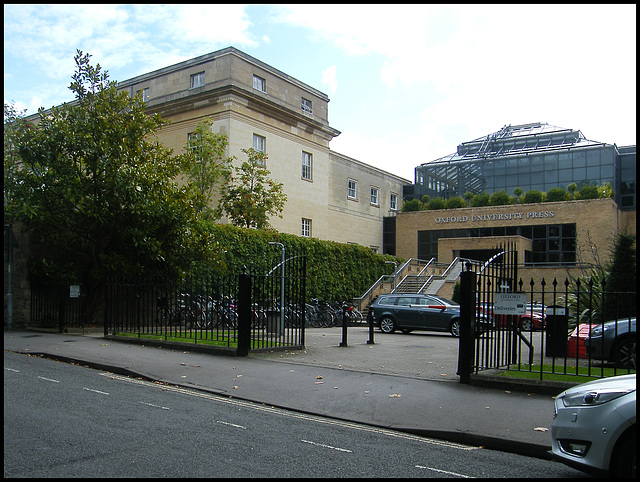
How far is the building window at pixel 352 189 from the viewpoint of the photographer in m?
48.0

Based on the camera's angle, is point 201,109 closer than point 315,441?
No

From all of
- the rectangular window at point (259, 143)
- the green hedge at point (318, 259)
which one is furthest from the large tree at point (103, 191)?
the rectangular window at point (259, 143)

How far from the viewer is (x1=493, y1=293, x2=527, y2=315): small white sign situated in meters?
10.2

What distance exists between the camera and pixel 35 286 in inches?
790

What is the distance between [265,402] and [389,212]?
1776 inches

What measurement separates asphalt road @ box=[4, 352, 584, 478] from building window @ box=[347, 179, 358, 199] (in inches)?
1562

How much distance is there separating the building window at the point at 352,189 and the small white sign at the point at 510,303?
37770 millimetres

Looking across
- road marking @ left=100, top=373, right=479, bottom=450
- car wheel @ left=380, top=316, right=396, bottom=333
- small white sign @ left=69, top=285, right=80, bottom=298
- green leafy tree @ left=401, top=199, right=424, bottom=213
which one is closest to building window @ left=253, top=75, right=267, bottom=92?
green leafy tree @ left=401, top=199, right=424, bottom=213

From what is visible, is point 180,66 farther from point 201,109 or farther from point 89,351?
point 89,351

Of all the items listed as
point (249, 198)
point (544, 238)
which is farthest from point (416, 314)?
point (544, 238)

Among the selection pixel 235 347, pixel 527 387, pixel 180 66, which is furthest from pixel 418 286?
pixel 527 387

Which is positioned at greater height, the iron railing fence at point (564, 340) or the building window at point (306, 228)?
the building window at point (306, 228)

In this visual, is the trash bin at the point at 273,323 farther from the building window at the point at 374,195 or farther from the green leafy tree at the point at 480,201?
the building window at the point at 374,195

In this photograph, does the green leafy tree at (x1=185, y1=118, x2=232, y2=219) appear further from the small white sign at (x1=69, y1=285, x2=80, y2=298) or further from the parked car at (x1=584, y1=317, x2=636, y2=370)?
the parked car at (x1=584, y1=317, x2=636, y2=370)
